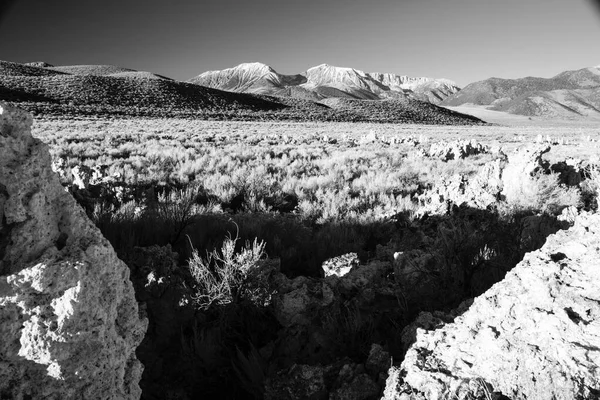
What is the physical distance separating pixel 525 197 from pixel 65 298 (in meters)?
6.42

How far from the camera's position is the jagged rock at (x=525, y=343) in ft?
4.72

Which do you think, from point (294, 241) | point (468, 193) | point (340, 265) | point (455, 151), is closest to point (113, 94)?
point (455, 151)

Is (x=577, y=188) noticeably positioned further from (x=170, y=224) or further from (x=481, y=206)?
(x=170, y=224)

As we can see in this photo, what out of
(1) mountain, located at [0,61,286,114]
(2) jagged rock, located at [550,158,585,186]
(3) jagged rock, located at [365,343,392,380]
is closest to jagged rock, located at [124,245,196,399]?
(3) jagged rock, located at [365,343,392,380]

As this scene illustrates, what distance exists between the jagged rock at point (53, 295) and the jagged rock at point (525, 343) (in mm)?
1339

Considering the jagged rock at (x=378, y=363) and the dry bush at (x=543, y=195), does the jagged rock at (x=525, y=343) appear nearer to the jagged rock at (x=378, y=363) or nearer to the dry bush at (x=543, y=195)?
the jagged rock at (x=378, y=363)

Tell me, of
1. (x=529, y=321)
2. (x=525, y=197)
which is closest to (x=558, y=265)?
(x=529, y=321)

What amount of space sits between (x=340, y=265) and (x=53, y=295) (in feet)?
8.46

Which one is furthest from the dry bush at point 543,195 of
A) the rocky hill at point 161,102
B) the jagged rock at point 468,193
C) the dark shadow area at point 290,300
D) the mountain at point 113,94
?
the mountain at point 113,94

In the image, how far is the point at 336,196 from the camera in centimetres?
762

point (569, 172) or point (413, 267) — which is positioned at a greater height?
point (569, 172)

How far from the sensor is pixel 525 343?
1606mm

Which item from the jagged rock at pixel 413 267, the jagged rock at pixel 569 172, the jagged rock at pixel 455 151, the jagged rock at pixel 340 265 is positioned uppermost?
the jagged rock at pixel 569 172

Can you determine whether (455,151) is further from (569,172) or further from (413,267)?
(413,267)
